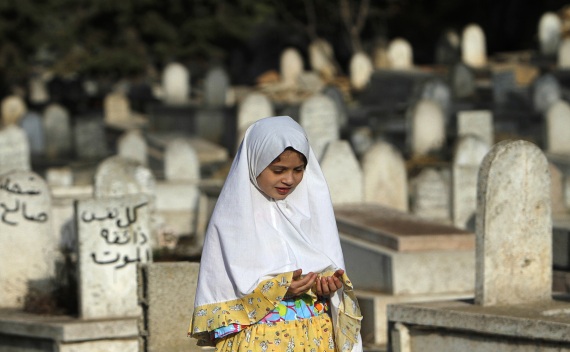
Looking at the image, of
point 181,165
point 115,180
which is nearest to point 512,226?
point 115,180

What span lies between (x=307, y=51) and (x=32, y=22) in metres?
7.85

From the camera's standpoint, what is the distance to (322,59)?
29672 millimetres

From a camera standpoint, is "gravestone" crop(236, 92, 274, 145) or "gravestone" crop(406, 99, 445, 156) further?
"gravestone" crop(236, 92, 274, 145)

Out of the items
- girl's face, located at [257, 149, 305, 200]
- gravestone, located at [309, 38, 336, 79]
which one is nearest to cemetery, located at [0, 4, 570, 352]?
girl's face, located at [257, 149, 305, 200]

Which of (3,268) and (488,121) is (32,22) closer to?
(488,121)

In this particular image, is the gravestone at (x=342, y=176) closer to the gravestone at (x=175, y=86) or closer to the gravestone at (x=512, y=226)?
the gravestone at (x=512, y=226)

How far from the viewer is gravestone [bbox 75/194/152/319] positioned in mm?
9656

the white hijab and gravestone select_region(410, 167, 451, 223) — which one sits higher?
the white hijab

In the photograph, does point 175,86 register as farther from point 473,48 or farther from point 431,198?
point 431,198

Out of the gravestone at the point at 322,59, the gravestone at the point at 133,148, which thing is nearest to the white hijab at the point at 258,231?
the gravestone at the point at 133,148

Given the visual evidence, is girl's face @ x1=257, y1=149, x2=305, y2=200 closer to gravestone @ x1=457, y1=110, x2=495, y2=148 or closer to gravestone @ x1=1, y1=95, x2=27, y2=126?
gravestone @ x1=457, y1=110, x2=495, y2=148

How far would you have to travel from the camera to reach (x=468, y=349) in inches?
314

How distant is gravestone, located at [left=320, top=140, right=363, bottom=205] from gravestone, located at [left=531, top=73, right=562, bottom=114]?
760cm

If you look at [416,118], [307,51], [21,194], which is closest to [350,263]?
[21,194]
